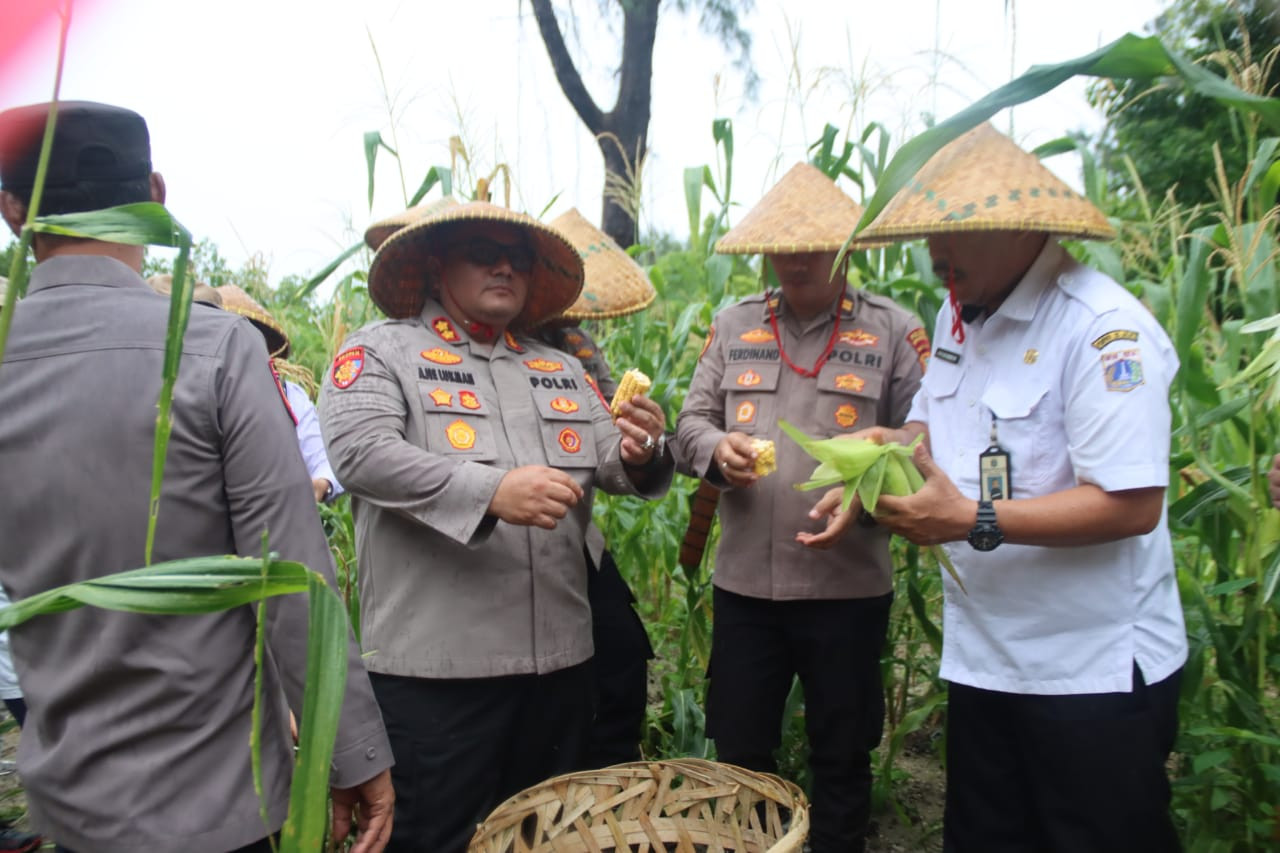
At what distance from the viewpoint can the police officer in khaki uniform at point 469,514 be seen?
192 centimetres

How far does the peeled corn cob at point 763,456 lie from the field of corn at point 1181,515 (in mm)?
663

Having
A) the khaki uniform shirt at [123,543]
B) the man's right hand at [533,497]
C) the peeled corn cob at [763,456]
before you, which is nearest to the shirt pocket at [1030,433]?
the peeled corn cob at [763,456]

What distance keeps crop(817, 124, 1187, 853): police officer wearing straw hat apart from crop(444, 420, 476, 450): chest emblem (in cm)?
83

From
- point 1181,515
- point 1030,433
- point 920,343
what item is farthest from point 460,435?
point 1181,515

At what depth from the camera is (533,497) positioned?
6.03ft

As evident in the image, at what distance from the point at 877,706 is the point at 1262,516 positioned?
1040 millimetres

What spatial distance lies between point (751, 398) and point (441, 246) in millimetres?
941

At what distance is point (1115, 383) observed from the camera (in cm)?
165

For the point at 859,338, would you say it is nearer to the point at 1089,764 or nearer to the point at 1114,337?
the point at 1114,337

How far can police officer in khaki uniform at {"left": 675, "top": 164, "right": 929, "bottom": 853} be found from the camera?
2.46 meters

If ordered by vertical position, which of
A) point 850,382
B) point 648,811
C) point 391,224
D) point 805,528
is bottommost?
point 648,811

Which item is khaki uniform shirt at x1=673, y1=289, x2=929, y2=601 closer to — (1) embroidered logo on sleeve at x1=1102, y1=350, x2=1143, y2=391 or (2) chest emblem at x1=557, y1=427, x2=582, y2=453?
(2) chest emblem at x1=557, y1=427, x2=582, y2=453

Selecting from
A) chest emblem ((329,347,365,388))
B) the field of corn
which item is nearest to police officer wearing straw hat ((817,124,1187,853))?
the field of corn

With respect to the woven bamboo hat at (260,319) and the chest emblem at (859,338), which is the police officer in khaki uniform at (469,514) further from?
the woven bamboo hat at (260,319)
